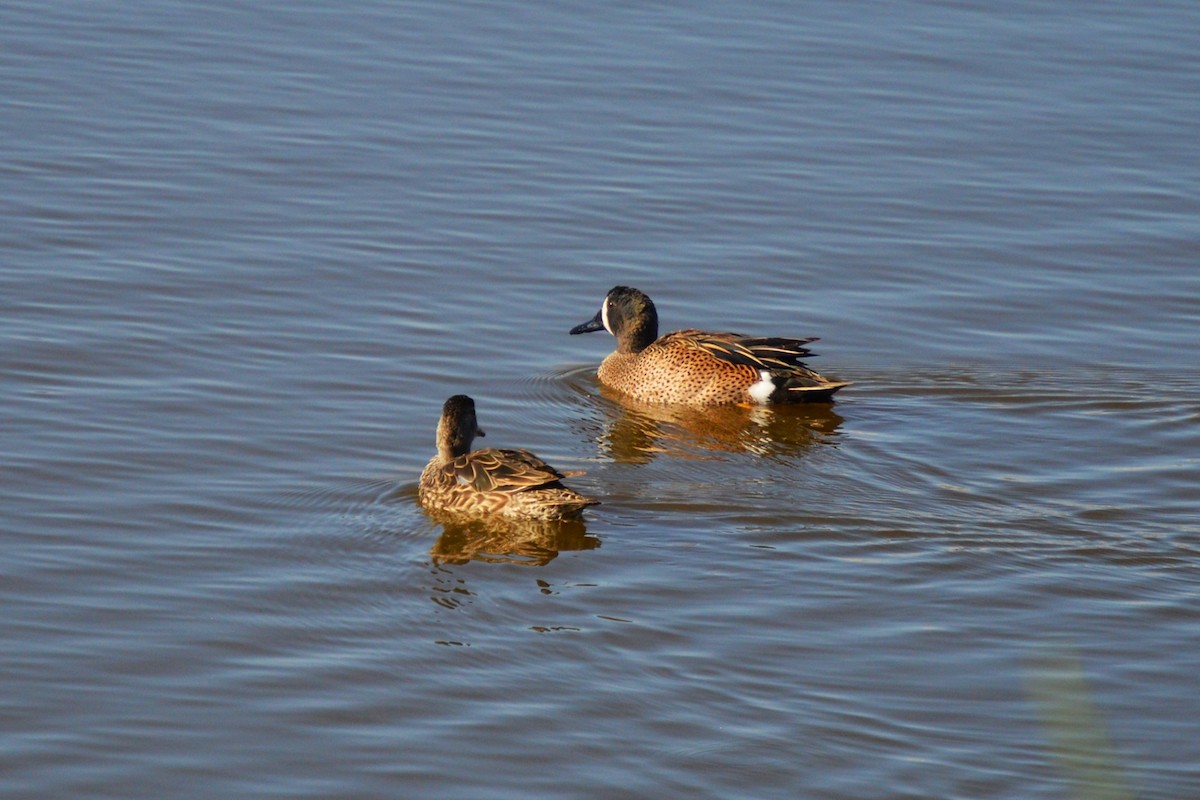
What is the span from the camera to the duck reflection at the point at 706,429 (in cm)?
945

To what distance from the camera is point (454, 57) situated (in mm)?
16656

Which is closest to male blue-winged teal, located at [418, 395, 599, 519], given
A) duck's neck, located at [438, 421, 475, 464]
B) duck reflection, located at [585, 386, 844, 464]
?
duck's neck, located at [438, 421, 475, 464]

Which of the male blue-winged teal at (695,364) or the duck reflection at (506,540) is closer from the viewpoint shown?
the duck reflection at (506,540)

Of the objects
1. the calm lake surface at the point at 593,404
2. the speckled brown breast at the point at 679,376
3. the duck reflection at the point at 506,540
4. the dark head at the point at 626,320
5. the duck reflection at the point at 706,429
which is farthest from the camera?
the dark head at the point at 626,320

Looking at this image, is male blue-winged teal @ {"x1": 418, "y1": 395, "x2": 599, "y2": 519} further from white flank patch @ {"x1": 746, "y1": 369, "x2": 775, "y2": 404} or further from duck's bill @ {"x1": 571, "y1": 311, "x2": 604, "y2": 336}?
duck's bill @ {"x1": 571, "y1": 311, "x2": 604, "y2": 336}

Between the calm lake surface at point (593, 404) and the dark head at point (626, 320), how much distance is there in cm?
31

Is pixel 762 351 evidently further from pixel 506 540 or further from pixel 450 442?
pixel 506 540

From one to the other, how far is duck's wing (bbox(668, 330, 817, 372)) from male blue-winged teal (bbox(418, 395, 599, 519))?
2.28 metres

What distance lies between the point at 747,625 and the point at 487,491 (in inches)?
66.8

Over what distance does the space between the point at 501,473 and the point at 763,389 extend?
8.68ft

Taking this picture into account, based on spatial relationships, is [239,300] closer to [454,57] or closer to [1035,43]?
[454,57]

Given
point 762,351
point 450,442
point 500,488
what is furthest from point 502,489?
point 762,351

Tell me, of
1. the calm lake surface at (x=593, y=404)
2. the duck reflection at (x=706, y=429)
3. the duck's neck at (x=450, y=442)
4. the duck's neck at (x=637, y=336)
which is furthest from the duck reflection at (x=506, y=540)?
the duck's neck at (x=637, y=336)

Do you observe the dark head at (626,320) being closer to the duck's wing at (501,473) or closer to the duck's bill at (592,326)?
the duck's bill at (592,326)
